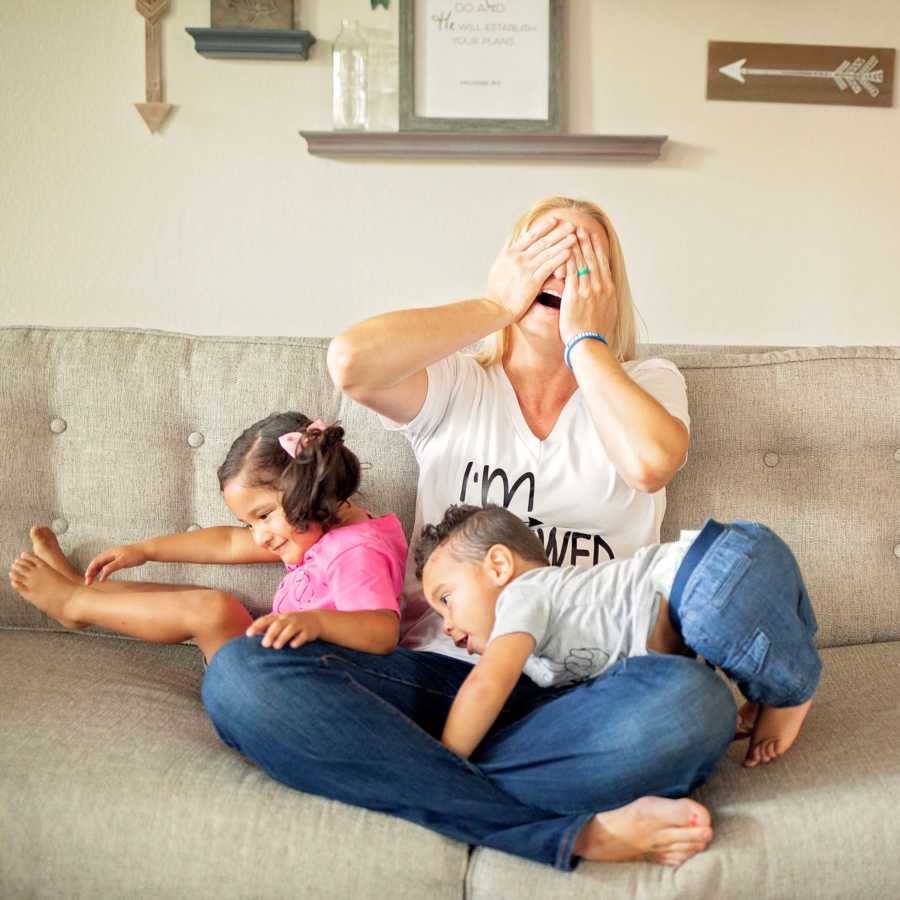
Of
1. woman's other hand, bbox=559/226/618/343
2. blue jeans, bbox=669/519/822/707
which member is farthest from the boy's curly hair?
woman's other hand, bbox=559/226/618/343

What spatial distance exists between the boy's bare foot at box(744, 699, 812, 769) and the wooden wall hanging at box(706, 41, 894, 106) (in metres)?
1.54

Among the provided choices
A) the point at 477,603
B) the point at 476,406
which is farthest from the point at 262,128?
the point at 477,603

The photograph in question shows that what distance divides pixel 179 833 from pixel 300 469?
54 cm

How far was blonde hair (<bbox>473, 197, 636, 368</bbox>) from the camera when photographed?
5.25 feet

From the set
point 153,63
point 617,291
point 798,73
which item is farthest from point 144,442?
point 798,73

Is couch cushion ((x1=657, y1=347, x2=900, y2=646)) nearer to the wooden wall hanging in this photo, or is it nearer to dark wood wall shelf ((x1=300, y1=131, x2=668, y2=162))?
dark wood wall shelf ((x1=300, y1=131, x2=668, y2=162))

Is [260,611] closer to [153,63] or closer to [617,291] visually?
[617,291]

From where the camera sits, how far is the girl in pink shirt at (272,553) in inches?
56.9

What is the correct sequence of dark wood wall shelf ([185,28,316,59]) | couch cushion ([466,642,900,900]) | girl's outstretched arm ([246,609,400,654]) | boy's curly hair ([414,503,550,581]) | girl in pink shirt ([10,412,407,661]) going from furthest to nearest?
dark wood wall shelf ([185,28,316,59]) < girl in pink shirt ([10,412,407,661]) < boy's curly hair ([414,503,550,581]) < girl's outstretched arm ([246,609,400,654]) < couch cushion ([466,642,900,900])

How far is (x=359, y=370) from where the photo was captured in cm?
141

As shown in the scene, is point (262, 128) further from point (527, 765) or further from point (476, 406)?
point (527, 765)

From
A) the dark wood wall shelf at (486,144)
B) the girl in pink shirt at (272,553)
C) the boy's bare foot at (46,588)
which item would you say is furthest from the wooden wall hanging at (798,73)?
the boy's bare foot at (46,588)

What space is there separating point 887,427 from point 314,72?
1.43m

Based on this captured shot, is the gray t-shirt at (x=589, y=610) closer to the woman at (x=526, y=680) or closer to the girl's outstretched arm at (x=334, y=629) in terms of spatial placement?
the woman at (x=526, y=680)
